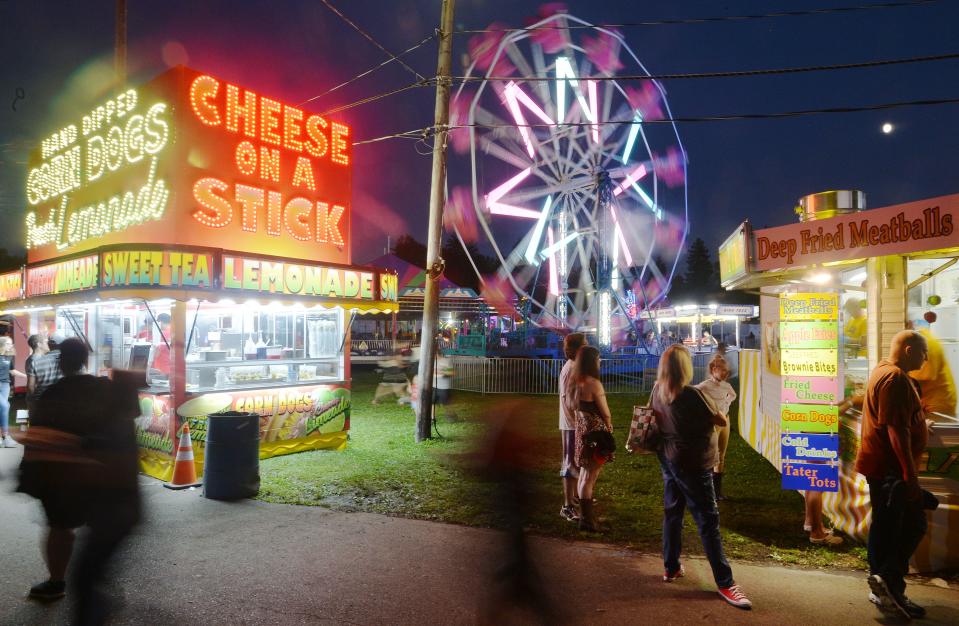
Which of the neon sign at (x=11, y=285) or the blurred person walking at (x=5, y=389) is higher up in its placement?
the neon sign at (x=11, y=285)

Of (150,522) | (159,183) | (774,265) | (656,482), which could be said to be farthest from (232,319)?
(774,265)

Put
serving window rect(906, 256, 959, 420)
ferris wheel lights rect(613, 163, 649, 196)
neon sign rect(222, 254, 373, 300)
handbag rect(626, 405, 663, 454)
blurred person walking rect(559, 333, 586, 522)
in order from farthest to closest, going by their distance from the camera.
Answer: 1. ferris wheel lights rect(613, 163, 649, 196)
2. neon sign rect(222, 254, 373, 300)
3. serving window rect(906, 256, 959, 420)
4. blurred person walking rect(559, 333, 586, 522)
5. handbag rect(626, 405, 663, 454)

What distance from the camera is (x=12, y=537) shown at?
541 centimetres

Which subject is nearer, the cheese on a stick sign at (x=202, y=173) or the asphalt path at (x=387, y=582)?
the asphalt path at (x=387, y=582)

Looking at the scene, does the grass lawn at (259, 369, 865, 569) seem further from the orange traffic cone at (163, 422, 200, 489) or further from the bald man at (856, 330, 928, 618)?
the bald man at (856, 330, 928, 618)

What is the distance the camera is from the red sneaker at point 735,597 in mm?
4054

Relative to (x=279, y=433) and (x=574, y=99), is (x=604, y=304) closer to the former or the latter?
(x=574, y=99)

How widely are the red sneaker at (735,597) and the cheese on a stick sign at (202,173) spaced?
7.58 meters

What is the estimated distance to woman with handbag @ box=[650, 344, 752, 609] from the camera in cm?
415

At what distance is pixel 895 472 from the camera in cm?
402

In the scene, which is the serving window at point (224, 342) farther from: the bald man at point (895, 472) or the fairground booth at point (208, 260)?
the bald man at point (895, 472)

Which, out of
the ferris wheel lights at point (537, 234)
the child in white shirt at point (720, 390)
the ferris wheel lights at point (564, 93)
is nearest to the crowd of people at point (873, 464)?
the child in white shirt at point (720, 390)

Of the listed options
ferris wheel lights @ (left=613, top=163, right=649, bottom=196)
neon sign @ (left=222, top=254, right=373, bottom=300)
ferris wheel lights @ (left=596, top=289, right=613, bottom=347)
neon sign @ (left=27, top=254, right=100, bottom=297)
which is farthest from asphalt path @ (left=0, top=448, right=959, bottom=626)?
ferris wheel lights @ (left=613, top=163, right=649, bottom=196)

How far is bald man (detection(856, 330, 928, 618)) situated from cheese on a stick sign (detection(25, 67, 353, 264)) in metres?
8.05
